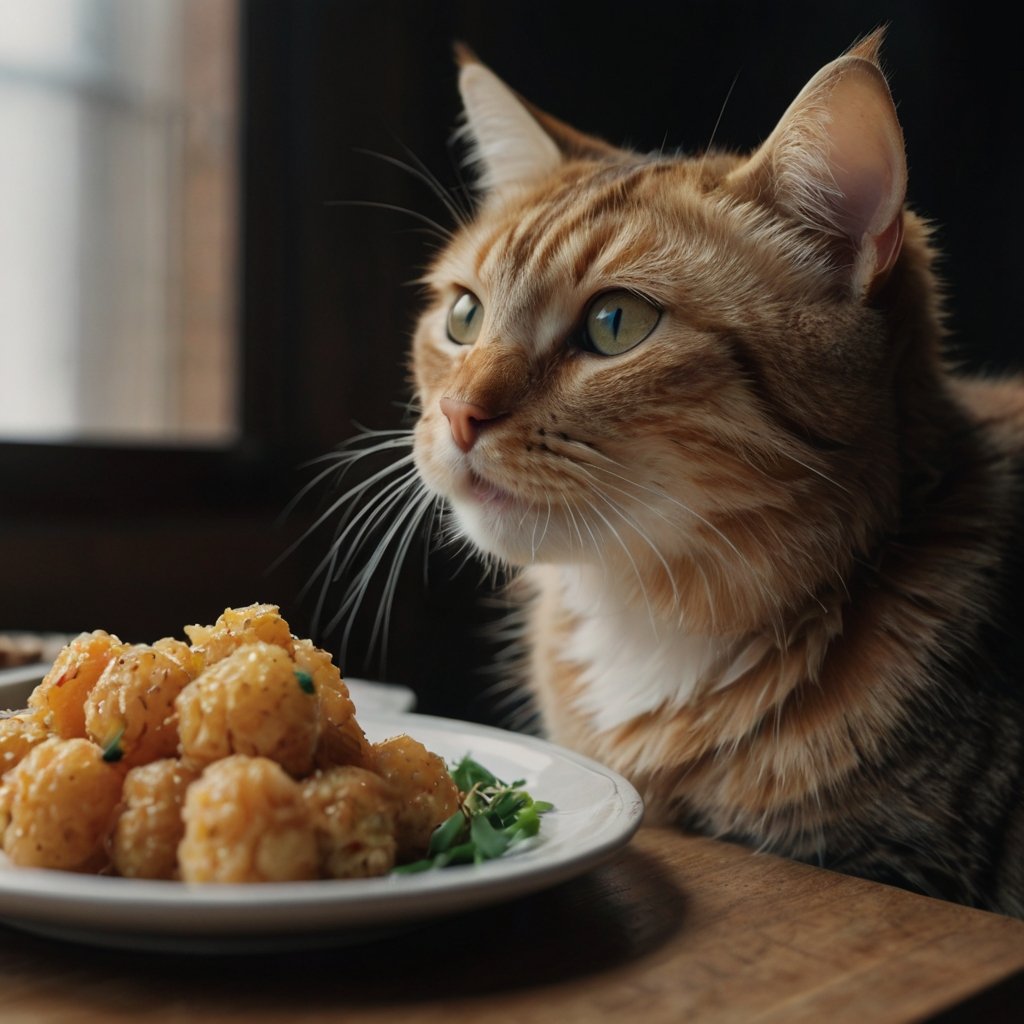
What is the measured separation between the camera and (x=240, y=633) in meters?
0.79

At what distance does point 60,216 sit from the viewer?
2479 mm

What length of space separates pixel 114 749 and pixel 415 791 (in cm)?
19

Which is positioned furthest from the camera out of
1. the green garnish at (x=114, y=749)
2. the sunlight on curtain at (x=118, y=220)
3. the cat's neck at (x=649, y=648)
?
the sunlight on curtain at (x=118, y=220)

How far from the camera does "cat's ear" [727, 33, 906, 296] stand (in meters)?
1.00

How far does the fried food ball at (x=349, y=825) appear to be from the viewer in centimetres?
67

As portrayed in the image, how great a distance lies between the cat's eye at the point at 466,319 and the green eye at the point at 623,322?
0.66ft

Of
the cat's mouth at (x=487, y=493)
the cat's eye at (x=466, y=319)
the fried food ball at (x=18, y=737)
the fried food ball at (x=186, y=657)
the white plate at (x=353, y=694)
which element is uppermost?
the cat's eye at (x=466, y=319)

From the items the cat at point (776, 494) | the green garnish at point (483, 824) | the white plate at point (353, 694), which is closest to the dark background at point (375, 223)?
the white plate at point (353, 694)

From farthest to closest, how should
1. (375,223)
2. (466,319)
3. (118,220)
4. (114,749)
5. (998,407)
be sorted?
(375,223) → (118,220) → (998,407) → (466,319) → (114,749)

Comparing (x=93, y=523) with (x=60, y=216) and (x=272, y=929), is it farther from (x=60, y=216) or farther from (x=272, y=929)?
(x=272, y=929)

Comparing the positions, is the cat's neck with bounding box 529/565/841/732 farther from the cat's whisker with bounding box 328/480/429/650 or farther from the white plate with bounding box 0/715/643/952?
the white plate with bounding box 0/715/643/952

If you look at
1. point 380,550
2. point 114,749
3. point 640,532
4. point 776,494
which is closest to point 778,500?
point 776,494

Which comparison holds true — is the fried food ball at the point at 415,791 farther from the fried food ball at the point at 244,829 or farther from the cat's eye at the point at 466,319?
Answer: the cat's eye at the point at 466,319

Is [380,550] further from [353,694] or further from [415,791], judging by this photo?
[415,791]
